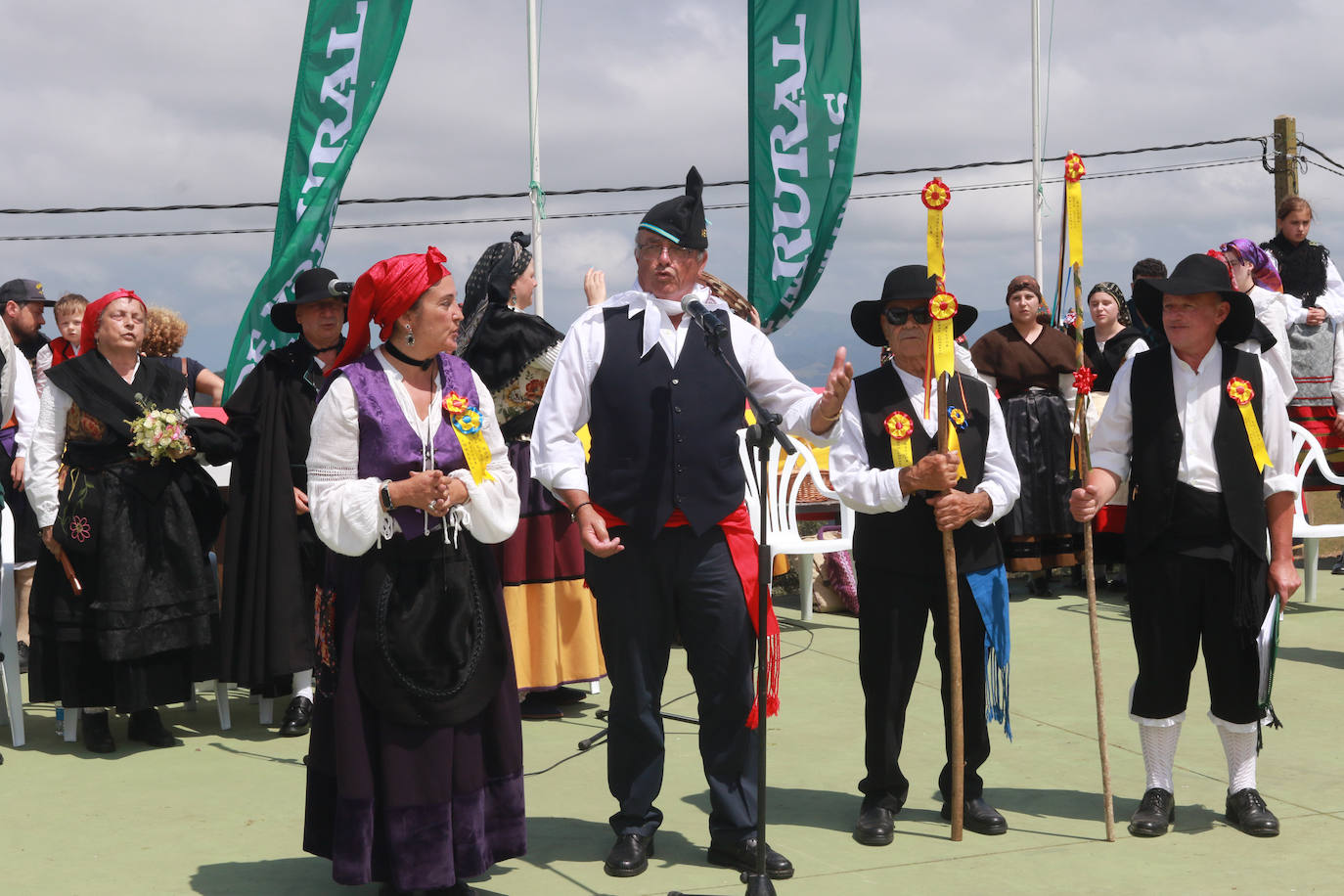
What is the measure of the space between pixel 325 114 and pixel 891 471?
4.15 metres

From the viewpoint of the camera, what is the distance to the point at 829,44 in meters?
9.10

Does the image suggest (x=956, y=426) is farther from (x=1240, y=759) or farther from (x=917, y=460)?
(x=1240, y=759)

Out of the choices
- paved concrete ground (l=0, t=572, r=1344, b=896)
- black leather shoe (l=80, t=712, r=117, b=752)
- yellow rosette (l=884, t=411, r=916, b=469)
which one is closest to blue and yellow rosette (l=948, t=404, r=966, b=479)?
yellow rosette (l=884, t=411, r=916, b=469)

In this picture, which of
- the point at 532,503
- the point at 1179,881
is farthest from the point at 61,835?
the point at 1179,881

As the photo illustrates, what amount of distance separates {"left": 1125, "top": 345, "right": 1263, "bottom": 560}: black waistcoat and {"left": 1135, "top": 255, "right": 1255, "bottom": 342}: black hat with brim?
2.7 inches

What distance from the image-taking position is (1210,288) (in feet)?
14.5

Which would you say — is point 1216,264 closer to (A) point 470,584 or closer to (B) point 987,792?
(B) point 987,792

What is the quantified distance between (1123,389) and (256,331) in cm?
384

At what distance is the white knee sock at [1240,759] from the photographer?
4629mm

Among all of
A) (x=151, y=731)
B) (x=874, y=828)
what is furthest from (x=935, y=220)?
(x=151, y=731)

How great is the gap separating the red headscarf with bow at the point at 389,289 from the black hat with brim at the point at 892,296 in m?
1.46

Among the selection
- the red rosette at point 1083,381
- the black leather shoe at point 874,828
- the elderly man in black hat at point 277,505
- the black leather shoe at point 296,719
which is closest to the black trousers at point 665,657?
the black leather shoe at point 874,828

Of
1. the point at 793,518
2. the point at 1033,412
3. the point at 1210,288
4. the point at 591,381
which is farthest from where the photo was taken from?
the point at 1033,412

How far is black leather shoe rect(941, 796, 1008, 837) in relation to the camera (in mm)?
4566
